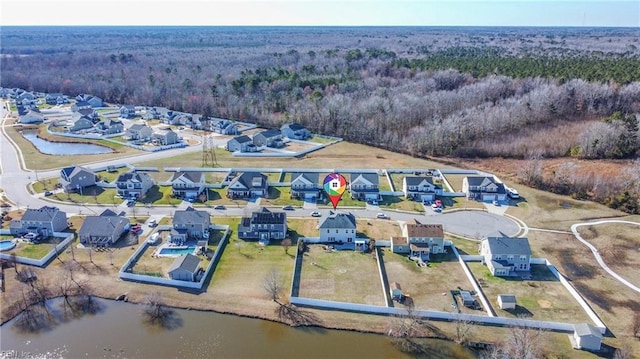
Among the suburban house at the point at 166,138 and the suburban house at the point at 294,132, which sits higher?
the suburban house at the point at 294,132

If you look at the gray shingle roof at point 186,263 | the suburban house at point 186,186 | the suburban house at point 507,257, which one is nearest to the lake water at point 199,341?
the gray shingle roof at point 186,263

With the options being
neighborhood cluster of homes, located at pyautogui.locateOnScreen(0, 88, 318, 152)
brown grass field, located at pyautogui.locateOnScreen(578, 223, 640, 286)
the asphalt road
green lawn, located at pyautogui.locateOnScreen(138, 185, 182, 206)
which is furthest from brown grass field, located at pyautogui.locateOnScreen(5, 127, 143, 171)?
brown grass field, located at pyautogui.locateOnScreen(578, 223, 640, 286)

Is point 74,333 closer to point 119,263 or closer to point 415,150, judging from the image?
point 119,263

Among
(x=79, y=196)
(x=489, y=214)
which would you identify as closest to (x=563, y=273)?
(x=489, y=214)

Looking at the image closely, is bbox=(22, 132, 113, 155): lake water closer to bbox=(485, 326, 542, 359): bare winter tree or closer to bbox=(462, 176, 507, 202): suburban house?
bbox=(462, 176, 507, 202): suburban house

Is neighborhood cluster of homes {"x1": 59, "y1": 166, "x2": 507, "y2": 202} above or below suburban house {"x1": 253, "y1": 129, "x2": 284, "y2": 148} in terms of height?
below

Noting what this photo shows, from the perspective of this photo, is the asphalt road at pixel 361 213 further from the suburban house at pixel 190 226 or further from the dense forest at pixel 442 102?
the dense forest at pixel 442 102
